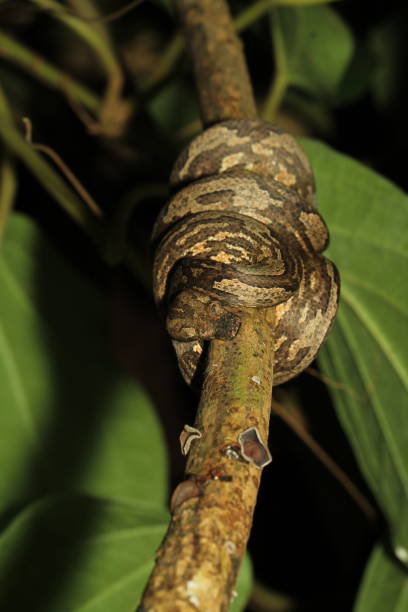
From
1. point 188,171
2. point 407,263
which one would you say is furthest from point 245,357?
point 407,263

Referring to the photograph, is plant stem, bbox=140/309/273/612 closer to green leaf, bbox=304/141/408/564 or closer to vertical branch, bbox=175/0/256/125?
vertical branch, bbox=175/0/256/125

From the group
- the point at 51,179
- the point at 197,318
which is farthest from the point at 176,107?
the point at 197,318

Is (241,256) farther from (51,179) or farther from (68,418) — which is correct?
(68,418)

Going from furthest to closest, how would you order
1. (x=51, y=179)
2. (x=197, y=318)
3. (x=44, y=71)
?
1. (x=44, y=71)
2. (x=51, y=179)
3. (x=197, y=318)

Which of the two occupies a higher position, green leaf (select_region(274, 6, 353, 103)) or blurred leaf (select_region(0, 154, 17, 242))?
green leaf (select_region(274, 6, 353, 103))

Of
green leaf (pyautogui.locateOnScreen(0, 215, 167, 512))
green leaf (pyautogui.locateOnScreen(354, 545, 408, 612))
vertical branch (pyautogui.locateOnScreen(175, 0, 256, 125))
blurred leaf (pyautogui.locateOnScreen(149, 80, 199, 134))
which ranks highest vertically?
vertical branch (pyautogui.locateOnScreen(175, 0, 256, 125))

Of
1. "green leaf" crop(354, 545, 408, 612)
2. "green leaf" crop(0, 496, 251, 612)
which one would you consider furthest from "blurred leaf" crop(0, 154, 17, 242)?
"green leaf" crop(354, 545, 408, 612)

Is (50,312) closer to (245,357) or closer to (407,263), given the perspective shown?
(407,263)
